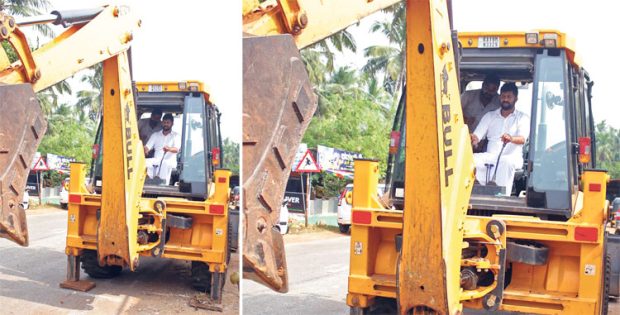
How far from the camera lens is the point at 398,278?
11.0 feet

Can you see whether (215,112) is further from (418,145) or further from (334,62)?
(418,145)

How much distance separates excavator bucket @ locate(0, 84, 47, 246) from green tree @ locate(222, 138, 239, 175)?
4.14 feet

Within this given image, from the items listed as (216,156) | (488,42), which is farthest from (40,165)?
(488,42)

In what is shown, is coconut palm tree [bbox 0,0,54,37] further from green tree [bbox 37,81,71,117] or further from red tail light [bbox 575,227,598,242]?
red tail light [bbox 575,227,598,242]

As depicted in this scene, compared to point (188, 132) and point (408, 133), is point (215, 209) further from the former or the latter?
point (408, 133)

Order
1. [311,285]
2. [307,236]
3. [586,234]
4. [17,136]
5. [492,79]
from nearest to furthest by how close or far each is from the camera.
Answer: [586,234] → [17,136] → [492,79] → [311,285] → [307,236]

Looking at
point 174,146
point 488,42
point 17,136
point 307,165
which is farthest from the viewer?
point 307,165

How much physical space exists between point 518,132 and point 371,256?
1345 millimetres

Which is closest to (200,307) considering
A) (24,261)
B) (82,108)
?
(24,261)

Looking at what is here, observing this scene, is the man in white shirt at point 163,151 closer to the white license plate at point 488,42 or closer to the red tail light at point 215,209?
the red tail light at point 215,209

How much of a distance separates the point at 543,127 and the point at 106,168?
2.89 metres

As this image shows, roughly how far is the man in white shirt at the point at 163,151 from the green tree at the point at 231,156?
1.48 feet

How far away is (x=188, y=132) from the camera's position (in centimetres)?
572

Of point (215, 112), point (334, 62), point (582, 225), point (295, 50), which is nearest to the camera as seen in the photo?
point (295, 50)
